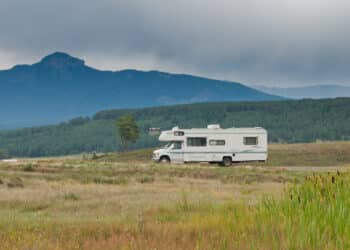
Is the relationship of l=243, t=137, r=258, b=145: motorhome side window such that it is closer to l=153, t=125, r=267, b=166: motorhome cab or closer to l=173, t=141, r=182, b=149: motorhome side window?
l=153, t=125, r=267, b=166: motorhome cab

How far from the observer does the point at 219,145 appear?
42.1 meters

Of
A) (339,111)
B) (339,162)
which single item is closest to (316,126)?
(339,111)

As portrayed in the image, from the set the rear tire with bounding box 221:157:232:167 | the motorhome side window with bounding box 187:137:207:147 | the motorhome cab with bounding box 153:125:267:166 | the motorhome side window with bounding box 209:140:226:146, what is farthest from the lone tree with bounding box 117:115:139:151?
the motorhome side window with bounding box 209:140:226:146

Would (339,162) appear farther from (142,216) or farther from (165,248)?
(165,248)

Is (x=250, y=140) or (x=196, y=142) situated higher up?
(x=250, y=140)

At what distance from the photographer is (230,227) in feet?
29.0

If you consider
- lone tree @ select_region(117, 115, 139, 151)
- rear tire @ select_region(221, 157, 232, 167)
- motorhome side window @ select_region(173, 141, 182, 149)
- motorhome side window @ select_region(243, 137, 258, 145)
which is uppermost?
lone tree @ select_region(117, 115, 139, 151)

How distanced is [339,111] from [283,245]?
174 meters

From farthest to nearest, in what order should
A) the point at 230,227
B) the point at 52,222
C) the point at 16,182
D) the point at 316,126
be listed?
1. the point at 316,126
2. the point at 16,182
3. the point at 52,222
4. the point at 230,227

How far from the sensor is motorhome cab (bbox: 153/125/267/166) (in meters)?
41.9

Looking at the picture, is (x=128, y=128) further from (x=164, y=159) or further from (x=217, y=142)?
(x=217, y=142)

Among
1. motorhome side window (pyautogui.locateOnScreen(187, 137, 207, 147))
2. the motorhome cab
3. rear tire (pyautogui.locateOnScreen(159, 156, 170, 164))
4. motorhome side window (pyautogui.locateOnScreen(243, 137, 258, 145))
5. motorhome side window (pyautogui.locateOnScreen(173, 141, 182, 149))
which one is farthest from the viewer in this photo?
rear tire (pyautogui.locateOnScreen(159, 156, 170, 164))

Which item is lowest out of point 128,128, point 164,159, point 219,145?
point 164,159

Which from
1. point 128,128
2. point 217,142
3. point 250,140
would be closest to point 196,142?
point 217,142
